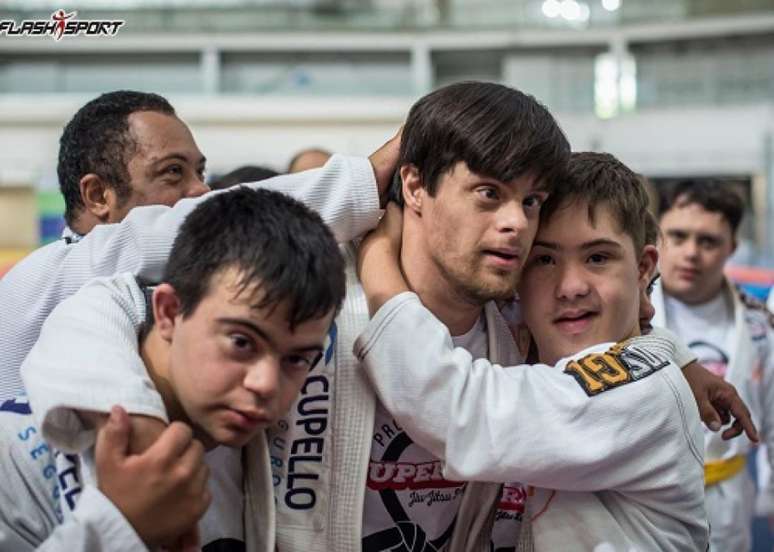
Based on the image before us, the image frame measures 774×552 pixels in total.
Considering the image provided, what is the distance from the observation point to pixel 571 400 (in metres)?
1.69

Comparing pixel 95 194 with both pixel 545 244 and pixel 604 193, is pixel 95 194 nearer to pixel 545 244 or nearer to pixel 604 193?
pixel 545 244

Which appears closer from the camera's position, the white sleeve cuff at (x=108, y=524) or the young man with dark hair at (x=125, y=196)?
the white sleeve cuff at (x=108, y=524)

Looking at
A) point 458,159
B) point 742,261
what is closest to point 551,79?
point 742,261

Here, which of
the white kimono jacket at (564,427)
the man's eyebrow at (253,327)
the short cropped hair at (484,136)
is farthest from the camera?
the short cropped hair at (484,136)

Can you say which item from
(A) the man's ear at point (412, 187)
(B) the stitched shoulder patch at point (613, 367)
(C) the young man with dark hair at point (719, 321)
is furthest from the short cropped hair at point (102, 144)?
(C) the young man with dark hair at point (719, 321)

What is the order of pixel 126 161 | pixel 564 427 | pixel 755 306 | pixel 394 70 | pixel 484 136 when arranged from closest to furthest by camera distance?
pixel 564 427 < pixel 484 136 < pixel 126 161 < pixel 755 306 < pixel 394 70

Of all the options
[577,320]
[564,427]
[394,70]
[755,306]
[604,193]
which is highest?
[394,70]

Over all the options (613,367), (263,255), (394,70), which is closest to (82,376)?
(263,255)

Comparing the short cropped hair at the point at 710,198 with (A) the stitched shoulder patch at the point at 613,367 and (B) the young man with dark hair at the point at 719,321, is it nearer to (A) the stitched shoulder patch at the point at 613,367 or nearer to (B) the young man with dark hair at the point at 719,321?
(B) the young man with dark hair at the point at 719,321

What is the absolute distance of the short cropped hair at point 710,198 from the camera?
4.32m

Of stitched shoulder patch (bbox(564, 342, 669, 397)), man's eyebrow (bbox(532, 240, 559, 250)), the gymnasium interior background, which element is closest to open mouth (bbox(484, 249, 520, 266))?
man's eyebrow (bbox(532, 240, 559, 250))

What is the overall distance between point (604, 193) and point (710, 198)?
2.59 m

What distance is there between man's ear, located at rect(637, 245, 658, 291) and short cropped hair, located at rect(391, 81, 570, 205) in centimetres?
32

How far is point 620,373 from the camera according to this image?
1.74 m
